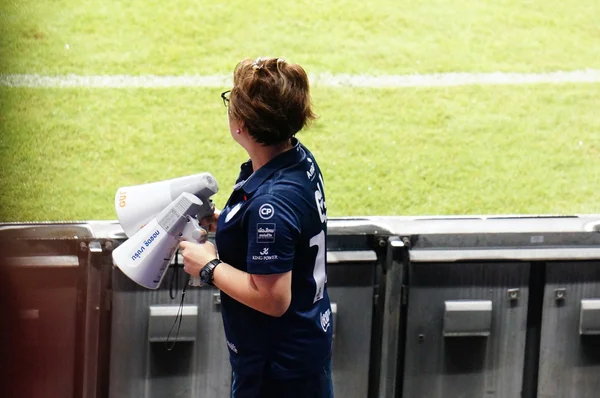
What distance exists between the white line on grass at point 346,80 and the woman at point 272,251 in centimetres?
332

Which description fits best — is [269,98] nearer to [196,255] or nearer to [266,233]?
[266,233]

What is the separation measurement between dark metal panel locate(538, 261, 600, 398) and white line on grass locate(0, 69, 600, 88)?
3.29m

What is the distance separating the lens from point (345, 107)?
6480 mm

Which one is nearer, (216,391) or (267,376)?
(267,376)

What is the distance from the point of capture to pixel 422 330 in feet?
11.4

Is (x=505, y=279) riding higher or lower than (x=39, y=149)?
lower

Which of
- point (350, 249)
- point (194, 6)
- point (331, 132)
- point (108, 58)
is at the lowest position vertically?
point (350, 249)

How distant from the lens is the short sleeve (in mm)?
2311

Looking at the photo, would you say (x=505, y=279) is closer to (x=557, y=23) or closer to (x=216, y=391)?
(x=216, y=391)

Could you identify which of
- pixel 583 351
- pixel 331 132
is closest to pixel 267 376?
pixel 583 351

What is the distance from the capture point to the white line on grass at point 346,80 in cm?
597

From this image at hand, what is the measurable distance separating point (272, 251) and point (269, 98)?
1.22 ft

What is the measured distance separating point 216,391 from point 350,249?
0.70m

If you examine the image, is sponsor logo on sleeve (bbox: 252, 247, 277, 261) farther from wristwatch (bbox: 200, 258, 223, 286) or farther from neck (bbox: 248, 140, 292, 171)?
neck (bbox: 248, 140, 292, 171)
